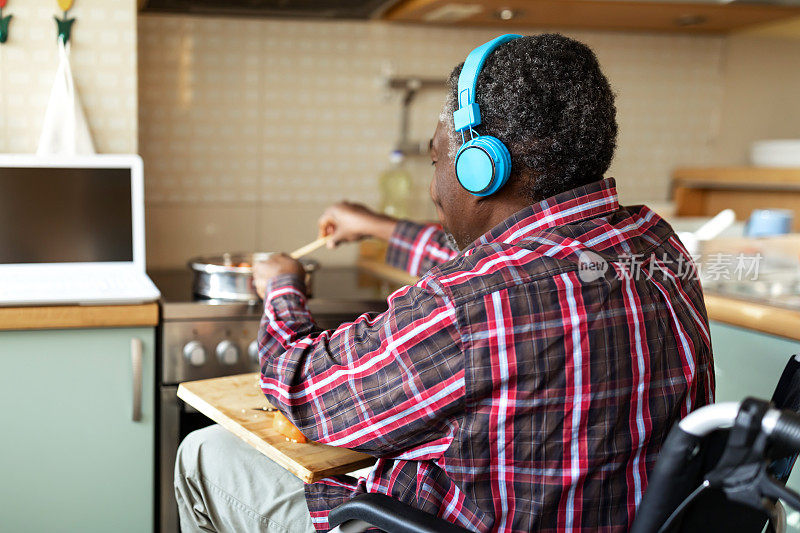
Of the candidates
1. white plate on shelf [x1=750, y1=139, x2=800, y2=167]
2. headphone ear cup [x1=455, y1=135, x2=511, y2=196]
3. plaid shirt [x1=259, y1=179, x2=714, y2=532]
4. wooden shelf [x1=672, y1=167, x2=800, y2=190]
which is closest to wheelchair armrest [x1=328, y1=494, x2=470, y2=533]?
plaid shirt [x1=259, y1=179, x2=714, y2=532]

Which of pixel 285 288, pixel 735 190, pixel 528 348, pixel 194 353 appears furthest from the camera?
pixel 735 190

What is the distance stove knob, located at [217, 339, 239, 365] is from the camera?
5.86 ft

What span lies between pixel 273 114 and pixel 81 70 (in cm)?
65

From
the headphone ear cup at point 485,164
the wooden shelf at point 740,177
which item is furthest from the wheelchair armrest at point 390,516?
the wooden shelf at point 740,177

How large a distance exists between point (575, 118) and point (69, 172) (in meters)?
1.21

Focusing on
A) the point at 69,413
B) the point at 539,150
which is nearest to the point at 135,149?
the point at 69,413

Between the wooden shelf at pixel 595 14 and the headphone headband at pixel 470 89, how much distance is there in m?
1.12

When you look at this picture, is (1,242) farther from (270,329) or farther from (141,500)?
(270,329)

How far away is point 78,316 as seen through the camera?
5.38 feet

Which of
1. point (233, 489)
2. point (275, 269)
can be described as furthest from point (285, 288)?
point (233, 489)

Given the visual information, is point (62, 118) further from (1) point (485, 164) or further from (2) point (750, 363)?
(2) point (750, 363)

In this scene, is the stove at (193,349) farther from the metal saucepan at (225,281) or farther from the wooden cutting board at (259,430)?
the wooden cutting board at (259,430)

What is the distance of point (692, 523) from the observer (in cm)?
89

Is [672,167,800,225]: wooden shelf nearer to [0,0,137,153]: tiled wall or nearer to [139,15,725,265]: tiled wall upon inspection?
[139,15,725,265]: tiled wall
